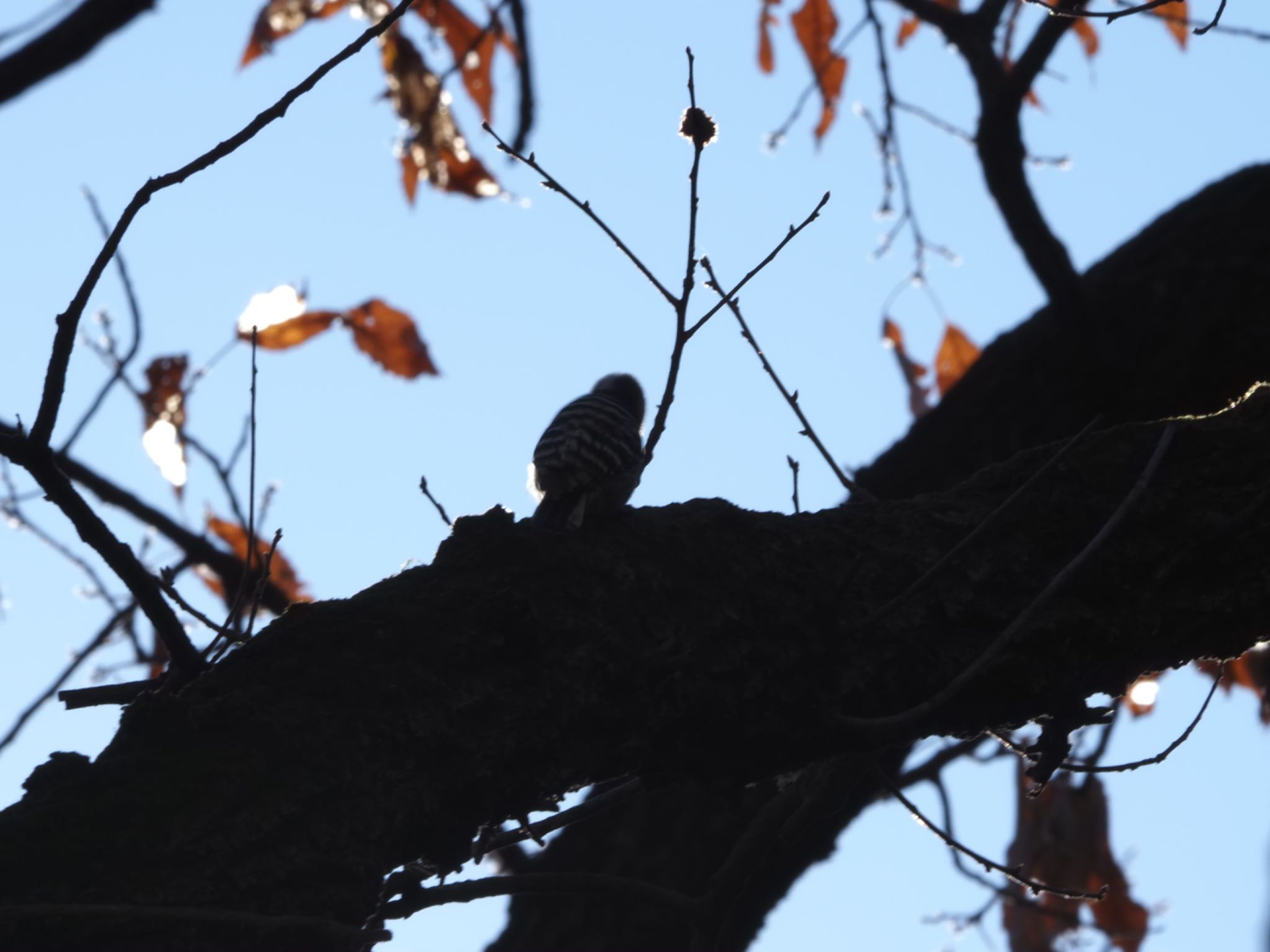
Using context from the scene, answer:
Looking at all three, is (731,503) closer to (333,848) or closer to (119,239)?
(333,848)

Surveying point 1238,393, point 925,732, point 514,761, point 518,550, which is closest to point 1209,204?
point 1238,393

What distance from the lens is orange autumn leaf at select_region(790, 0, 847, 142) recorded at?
475cm

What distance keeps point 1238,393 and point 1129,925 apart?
6.53 ft

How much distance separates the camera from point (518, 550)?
241cm

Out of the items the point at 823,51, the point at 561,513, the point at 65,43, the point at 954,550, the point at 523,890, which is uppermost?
the point at 823,51

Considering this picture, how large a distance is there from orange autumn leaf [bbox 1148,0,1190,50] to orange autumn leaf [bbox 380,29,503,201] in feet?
7.76

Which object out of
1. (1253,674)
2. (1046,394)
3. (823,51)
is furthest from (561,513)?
(1253,674)

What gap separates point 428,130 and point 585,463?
1.45m

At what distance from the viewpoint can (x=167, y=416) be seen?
4.09 m

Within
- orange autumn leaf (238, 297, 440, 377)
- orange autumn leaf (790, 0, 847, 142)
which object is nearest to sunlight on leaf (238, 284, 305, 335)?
orange autumn leaf (238, 297, 440, 377)

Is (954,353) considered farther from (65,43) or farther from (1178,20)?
(65,43)

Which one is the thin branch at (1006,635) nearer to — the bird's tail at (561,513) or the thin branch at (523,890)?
the thin branch at (523,890)

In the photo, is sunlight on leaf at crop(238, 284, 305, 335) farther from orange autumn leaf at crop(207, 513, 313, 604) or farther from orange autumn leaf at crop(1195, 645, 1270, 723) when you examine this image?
orange autumn leaf at crop(1195, 645, 1270, 723)

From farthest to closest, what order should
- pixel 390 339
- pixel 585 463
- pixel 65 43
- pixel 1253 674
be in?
pixel 1253 674 → pixel 390 339 → pixel 585 463 → pixel 65 43
